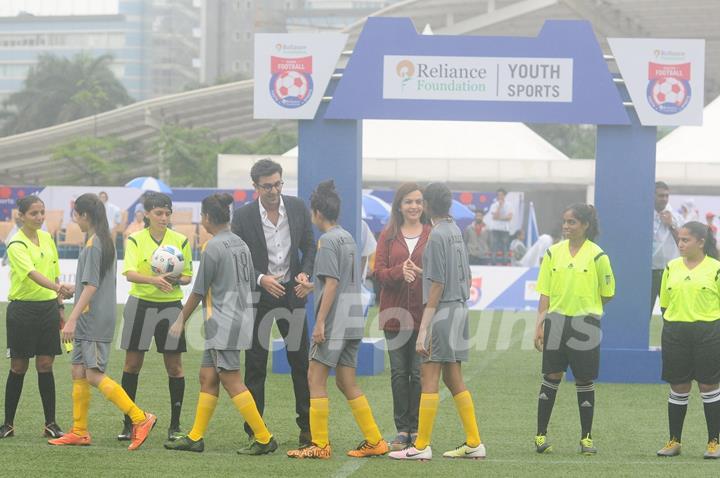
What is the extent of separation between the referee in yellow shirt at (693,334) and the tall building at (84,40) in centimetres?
13146

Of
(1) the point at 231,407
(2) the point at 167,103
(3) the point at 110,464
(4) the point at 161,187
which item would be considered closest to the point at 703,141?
(4) the point at 161,187

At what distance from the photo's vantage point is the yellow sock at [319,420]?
7414 millimetres

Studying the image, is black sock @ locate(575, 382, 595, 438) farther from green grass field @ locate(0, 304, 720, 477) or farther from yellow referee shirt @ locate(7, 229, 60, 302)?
yellow referee shirt @ locate(7, 229, 60, 302)

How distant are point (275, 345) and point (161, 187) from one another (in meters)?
18.1

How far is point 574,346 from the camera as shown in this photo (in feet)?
25.6

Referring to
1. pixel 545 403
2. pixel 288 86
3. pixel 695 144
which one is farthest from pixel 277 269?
pixel 695 144

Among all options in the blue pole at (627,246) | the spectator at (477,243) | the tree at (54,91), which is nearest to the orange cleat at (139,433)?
the blue pole at (627,246)

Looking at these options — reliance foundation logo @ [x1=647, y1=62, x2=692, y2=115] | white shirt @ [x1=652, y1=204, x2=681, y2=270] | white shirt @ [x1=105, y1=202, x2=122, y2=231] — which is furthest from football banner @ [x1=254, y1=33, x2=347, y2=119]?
white shirt @ [x1=105, y1=202, x2=122, y2=231]

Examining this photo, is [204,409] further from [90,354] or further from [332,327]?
[332,327]

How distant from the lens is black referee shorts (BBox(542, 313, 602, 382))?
7.82 m

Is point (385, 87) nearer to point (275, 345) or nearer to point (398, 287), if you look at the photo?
point (275, 345)

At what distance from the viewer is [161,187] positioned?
96.0ft

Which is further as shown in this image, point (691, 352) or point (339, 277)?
point (691, 352)

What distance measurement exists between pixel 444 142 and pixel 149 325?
2361 centimetres
